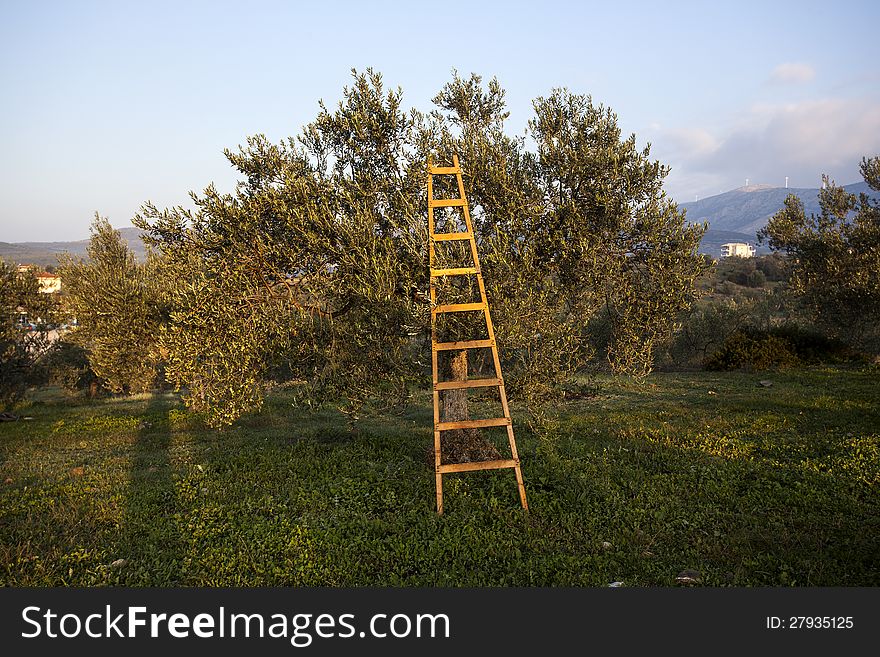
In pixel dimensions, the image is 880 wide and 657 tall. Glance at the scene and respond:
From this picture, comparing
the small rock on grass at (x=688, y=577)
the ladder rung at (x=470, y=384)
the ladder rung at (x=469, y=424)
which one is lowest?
the small rock on grass at (x=688, y=577)

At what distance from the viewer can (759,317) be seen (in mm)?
37938

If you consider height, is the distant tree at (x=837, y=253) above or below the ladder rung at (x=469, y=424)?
above

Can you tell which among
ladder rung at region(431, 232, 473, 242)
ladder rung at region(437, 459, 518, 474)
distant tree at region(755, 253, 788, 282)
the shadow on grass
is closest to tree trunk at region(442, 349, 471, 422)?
ladder rung at region(437, 459, 518, 474)

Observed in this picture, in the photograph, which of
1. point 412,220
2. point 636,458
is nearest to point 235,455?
point 412,220

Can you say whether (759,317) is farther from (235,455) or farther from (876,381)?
(235,455)

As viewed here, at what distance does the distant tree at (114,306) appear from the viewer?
19938 mm

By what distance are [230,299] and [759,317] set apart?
38256 mm

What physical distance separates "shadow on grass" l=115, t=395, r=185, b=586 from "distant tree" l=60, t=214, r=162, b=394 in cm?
325

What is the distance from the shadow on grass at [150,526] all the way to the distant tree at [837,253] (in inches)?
1132

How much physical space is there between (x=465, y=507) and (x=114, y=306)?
16141 mm

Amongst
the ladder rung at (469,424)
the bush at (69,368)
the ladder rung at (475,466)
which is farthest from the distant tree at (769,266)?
the bush at (69,368)

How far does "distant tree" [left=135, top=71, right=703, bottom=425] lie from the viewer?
1135 centimetres

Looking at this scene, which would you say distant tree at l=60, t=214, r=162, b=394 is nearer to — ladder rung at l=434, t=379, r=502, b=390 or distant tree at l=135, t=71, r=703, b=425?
distant tree at l=135, t=71, r=703, b=425

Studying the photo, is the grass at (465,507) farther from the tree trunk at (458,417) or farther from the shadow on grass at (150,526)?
the tree trunk at (458,417)
